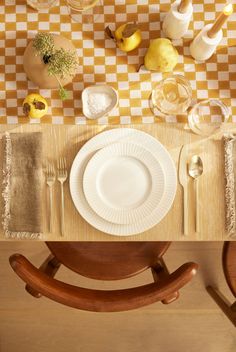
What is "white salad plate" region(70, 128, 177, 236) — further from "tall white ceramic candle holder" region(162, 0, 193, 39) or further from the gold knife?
"tall white ceramic candle holder" region(162, 0, 193, 39)

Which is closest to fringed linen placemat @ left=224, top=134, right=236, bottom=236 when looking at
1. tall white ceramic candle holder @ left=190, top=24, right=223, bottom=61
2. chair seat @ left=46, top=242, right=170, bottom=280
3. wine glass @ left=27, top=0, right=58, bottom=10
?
tall white ceramic candle holder @ left=190, top=24, right=223, bottom=61

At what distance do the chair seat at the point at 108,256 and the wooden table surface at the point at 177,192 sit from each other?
0.29m

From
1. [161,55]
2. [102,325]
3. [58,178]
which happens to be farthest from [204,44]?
[102,325]

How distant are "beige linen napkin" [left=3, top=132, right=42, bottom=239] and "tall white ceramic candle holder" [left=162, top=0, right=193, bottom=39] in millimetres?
473

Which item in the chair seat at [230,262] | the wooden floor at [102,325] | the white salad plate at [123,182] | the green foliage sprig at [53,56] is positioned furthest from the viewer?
the wooden floor at [102,325]

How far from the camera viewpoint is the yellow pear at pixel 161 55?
44.5 inches

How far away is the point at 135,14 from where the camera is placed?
123 centimetres

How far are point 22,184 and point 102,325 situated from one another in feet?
3.27

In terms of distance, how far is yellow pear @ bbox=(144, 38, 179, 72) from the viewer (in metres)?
1.13

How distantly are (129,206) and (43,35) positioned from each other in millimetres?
518

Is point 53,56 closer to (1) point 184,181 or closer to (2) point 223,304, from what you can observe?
(1) point 184,181

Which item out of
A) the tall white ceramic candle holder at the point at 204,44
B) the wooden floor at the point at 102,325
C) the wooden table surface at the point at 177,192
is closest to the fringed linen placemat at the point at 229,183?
the wooden table surface at the point at 177,192

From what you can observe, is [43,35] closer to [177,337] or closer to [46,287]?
[46,287]

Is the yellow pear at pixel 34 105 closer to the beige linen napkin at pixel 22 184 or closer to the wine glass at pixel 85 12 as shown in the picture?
the beige linen napkin at pixel 22 184
